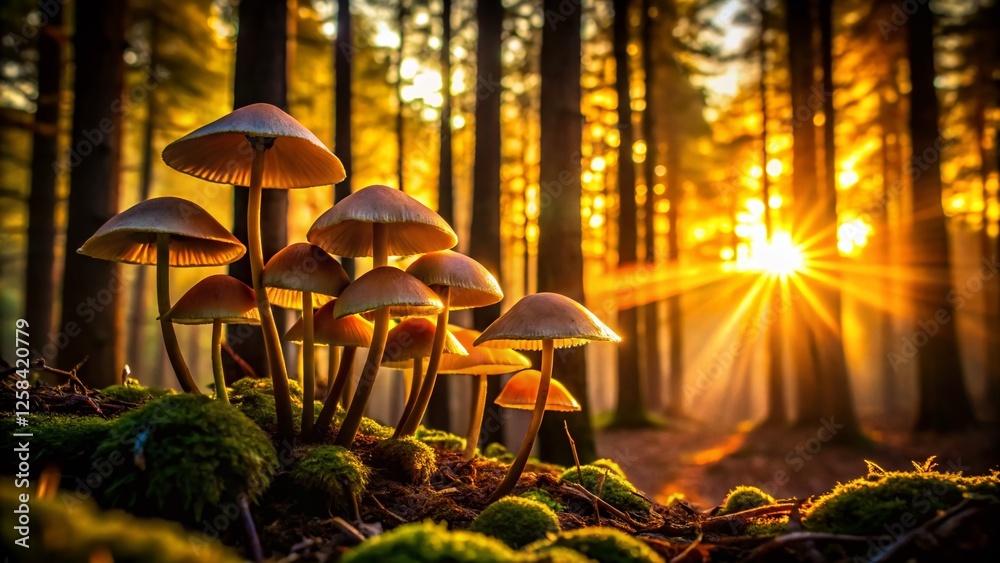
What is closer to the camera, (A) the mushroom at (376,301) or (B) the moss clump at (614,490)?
(A) the mushroom at (376,301)

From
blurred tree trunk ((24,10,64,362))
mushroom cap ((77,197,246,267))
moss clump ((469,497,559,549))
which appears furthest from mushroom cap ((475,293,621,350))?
blurred tree trunk ((24,10,64,362))

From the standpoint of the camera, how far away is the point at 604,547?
195 centimetres

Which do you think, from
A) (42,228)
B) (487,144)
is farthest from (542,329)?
(42,228)

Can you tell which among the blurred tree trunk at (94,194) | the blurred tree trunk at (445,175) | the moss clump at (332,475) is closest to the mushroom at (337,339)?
the moss clump at (332,475)

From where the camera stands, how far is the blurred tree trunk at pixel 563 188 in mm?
5898

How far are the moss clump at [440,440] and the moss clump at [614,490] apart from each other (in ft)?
3.75

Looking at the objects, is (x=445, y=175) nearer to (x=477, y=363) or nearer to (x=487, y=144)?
(x=487, y=144)

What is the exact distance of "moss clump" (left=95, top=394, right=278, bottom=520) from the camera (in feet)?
7.15

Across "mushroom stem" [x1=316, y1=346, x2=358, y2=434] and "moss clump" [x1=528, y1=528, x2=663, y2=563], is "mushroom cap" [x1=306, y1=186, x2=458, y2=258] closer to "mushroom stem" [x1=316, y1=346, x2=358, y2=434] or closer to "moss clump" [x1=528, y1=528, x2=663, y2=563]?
"mushroom stem" [x1=316, y1=346, x2=358, y2=434]

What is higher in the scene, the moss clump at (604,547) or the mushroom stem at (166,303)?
the mushroom stem at (166,303)

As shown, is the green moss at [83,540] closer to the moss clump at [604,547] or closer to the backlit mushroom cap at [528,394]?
the moss clump at [604,547]

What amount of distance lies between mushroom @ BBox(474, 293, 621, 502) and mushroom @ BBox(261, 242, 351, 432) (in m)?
0.83

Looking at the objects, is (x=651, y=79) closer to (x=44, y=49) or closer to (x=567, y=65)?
(x=567, y=65)

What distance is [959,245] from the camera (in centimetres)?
3123
